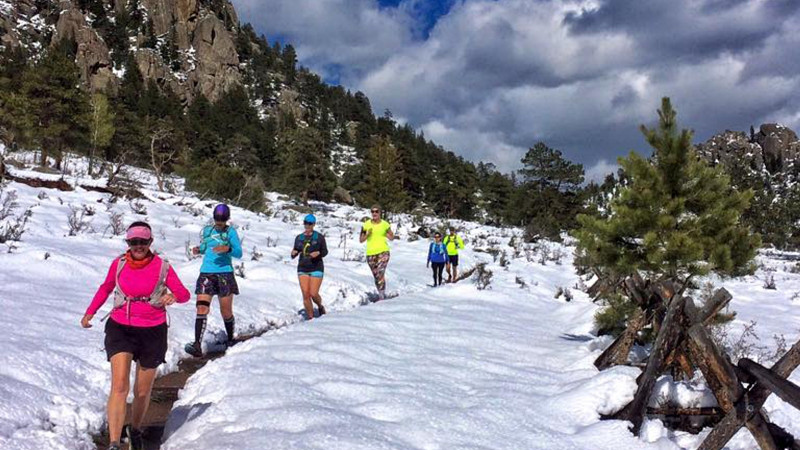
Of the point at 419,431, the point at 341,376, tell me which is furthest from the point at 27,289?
the point at 419,431

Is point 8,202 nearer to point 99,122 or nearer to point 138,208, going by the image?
point 138,208

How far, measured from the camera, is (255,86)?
10738cm

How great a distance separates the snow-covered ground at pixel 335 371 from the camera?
390 cm

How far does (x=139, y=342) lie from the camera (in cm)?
369

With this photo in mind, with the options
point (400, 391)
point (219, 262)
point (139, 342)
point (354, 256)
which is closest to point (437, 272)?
point (354, 256)

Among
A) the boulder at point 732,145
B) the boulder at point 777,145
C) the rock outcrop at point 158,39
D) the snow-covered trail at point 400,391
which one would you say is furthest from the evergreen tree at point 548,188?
the boulder at point 777,145

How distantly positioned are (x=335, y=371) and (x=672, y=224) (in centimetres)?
564

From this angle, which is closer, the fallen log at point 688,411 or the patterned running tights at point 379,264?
the fallen log at point 688,411

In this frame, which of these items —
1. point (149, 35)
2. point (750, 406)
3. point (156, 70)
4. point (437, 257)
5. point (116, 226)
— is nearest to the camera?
point (750, 406)

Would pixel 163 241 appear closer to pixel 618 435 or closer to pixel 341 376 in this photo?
pixel 341 376

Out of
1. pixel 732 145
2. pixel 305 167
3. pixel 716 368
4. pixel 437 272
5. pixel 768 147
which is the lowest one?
pixel 437 272

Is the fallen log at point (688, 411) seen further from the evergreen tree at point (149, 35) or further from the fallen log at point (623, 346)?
the evergreen tree at point (149, 35)

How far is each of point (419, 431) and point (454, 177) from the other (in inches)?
2199

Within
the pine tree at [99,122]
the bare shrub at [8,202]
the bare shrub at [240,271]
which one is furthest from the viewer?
the pine tree at [99,122]
